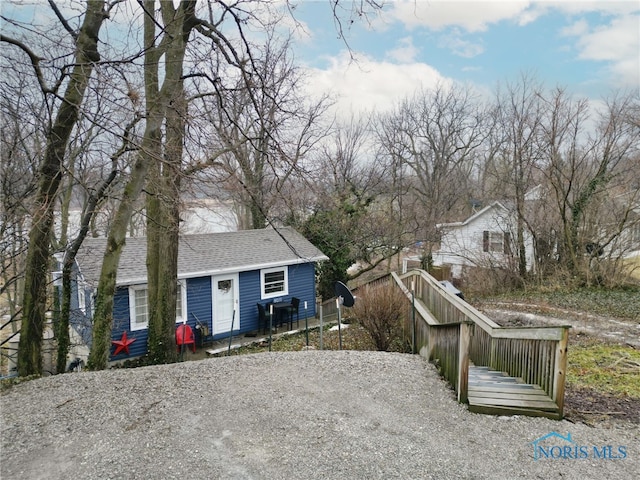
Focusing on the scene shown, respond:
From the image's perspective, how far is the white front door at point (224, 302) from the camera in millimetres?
13164

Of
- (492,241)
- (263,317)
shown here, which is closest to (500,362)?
(263,317)

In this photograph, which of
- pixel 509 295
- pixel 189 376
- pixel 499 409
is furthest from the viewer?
pixel 509 295

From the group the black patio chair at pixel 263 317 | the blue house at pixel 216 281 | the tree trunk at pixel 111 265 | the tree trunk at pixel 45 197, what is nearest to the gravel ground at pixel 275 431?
the tree trunk at pixel 45 197

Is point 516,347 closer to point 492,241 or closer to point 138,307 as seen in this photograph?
point 138,307

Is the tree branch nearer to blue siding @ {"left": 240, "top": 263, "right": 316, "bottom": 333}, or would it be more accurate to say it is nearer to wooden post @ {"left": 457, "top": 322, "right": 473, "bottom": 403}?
wooden post @ {"left": 457, "top": 322, "right": 473, "bottom": 403}

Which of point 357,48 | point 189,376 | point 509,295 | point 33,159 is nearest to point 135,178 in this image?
point 33,159

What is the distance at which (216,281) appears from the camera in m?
13.2

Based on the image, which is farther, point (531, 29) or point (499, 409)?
point (531, 29)

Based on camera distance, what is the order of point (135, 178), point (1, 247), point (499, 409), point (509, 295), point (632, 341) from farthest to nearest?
point (509, 295) → point (632, 341) → point (135, 178) → point (1, 247) → point (499, 409)

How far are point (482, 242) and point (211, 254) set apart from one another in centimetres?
1420

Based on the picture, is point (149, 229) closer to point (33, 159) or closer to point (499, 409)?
point (33, 159)

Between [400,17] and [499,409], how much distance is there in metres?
5.23

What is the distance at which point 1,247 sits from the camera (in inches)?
255

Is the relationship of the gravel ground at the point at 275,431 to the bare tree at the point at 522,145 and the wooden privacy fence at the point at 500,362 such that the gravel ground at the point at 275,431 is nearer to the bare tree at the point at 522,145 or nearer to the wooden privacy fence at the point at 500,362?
the wooden privacy fence at the point at 500,362
